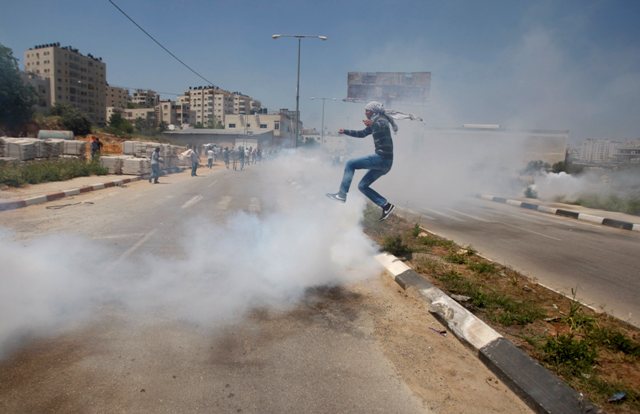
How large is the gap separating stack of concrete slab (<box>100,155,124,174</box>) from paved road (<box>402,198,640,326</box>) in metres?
14.6

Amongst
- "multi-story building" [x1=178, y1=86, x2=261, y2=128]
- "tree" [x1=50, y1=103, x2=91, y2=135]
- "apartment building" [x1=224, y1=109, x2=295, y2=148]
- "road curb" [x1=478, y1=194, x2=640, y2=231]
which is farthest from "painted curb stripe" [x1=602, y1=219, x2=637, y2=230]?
"multi-story building" [x1=178, y1=86, x2=261, y2=128]

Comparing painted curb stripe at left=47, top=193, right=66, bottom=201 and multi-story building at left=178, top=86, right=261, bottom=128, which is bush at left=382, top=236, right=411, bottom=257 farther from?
multi-story building at left=178, top=86, right=261, bottom=128

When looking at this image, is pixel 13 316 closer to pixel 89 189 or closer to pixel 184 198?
pixel 184 198

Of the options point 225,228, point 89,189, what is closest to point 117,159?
point 89,189

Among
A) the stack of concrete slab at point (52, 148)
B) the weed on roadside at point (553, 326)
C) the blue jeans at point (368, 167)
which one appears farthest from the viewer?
the stack of concrete slab at point (52, 148)

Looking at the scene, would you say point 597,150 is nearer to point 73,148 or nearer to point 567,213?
point 567,213

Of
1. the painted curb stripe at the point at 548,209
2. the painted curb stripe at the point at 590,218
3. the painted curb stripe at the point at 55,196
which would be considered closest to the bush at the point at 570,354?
the painted curb stripe at the point at 590,218

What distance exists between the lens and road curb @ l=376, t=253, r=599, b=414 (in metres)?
2.59

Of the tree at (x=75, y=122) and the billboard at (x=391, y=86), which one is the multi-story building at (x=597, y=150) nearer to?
the billboard at (x=391, y=86)

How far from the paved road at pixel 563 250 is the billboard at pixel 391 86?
665 inches

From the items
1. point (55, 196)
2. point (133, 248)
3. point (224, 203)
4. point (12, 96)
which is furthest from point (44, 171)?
point (12, 96)

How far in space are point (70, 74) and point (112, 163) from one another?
9961cm

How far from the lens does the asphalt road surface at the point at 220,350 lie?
98.7 inches

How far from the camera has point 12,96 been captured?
41.8m
